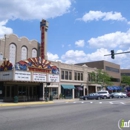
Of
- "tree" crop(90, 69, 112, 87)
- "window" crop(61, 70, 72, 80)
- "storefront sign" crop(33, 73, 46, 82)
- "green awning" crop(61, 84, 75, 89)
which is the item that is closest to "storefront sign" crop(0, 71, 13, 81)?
"storefront sign" crop(33, 73, 46, 82)

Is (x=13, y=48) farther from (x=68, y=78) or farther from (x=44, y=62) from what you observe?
(x=68, y=78)

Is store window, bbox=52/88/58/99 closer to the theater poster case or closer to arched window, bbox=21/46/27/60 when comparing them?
the theater poster case

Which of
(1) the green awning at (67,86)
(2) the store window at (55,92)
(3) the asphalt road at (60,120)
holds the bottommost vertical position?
(3) the asphalt road at (60,120)

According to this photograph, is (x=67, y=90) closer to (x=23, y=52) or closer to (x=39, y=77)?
(x=23, y=52)

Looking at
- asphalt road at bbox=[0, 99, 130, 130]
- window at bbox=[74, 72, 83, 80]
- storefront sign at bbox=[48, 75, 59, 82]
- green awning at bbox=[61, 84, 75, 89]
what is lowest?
asphalt road at bbox=[0, 99, 130, 130]

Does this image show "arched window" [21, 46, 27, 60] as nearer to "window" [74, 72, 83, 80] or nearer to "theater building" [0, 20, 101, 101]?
"theater building" [0, 20, 101, 101]

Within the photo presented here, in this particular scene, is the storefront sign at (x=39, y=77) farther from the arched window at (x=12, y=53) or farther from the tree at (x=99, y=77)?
the tree at (x=99, y=77)

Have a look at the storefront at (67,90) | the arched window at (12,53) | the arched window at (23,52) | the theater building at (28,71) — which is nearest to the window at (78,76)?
the storefront at (67,90)

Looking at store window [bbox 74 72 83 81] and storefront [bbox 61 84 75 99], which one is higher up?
store window [bbox 74 72 83 81]

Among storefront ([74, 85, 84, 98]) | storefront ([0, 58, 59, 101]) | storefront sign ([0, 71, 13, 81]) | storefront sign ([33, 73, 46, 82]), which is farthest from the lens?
storefront ([74, 85, 84, 98])

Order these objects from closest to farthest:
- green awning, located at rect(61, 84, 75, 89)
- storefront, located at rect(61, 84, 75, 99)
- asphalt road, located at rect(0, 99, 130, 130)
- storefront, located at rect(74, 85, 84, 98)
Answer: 1. asphalt road, located at rect(0, 99, 130, 130)
2. green awning, located at rect(61, 84, 75, 89)
3. storefront, located at rect(61, 84, 75, 99)
4. storefront, located at rect(74, 85, 84, 98)

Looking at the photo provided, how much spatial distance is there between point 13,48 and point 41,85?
28.7ft

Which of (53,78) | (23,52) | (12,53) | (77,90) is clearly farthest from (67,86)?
(12,53)

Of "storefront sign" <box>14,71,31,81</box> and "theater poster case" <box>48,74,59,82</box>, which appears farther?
"theater poster case" <box>48,74,59,82</box>
